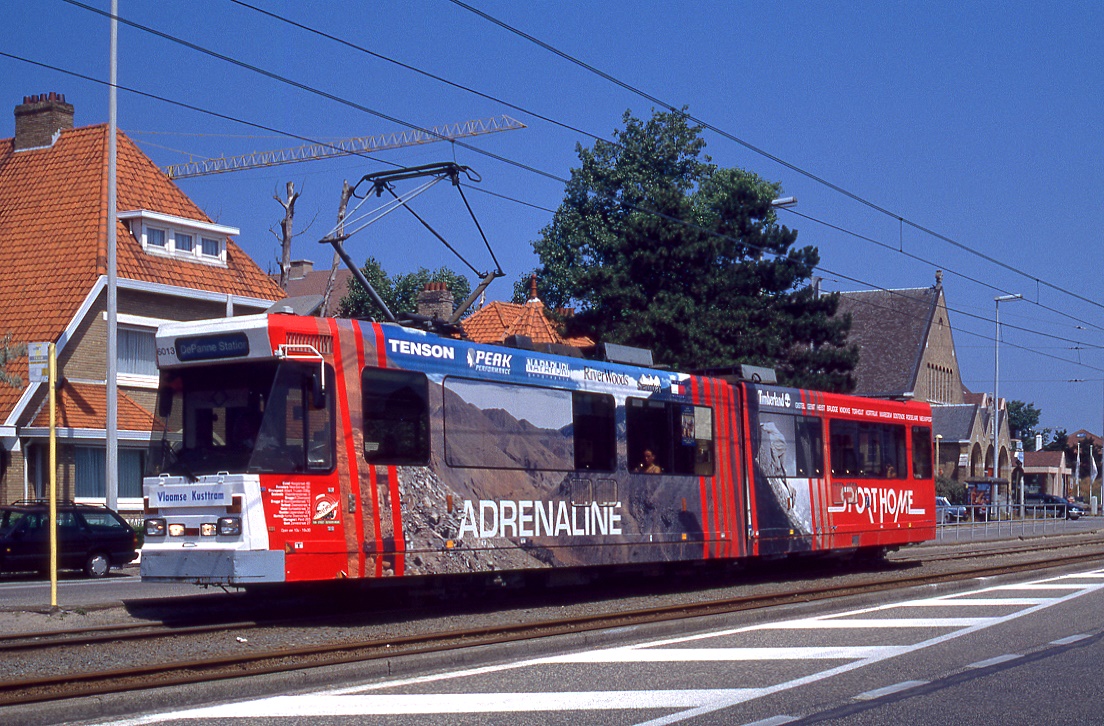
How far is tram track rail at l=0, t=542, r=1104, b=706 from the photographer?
9.39 metres

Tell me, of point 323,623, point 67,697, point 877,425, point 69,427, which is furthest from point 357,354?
point 69,427

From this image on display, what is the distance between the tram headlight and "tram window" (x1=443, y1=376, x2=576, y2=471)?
2.61 meters

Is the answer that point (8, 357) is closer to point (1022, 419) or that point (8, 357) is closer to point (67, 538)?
point (67, 538)

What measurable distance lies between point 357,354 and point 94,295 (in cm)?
1857

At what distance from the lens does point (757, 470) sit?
19812mm

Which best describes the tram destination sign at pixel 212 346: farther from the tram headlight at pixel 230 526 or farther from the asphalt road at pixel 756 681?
the asphalt road at pixel 756 681

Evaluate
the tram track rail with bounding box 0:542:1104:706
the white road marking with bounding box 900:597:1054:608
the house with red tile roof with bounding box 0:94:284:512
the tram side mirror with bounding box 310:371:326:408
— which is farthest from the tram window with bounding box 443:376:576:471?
the house with red tile roof with bounding box 0:94:284:512

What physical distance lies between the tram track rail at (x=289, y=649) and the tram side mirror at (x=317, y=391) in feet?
7.64

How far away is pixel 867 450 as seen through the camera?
22719 mm

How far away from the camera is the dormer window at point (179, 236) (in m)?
32.8

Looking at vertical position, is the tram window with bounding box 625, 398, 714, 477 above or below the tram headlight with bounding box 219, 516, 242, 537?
above

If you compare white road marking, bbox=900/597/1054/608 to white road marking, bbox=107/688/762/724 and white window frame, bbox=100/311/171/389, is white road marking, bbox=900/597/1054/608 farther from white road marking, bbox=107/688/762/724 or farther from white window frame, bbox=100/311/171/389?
white window frame, bbox=100/311/171/389

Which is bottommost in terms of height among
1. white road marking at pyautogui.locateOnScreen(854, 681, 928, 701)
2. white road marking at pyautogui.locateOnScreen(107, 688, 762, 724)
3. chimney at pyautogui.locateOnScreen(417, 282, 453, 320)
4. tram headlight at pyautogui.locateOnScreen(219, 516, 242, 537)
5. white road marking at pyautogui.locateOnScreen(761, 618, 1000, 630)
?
white road marking at pyautogui.locateOnScreen(761, 618, 1000, 630)

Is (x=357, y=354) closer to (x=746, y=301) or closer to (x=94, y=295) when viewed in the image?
(x=94, y=295)
